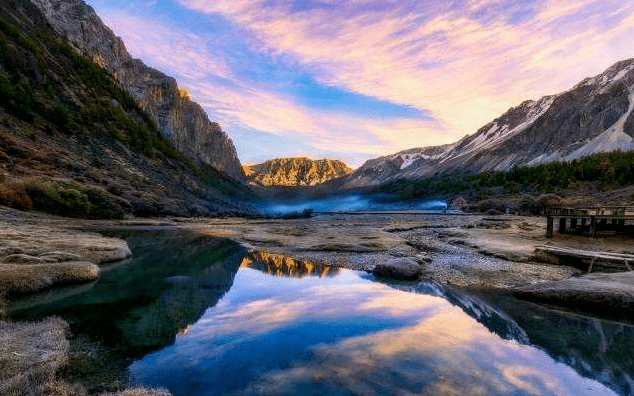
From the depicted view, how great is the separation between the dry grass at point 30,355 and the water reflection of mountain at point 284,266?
1255 cm

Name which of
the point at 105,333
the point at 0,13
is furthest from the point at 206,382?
the point at 0,13

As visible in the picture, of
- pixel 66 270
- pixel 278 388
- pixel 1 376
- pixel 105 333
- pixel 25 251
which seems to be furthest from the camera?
pixel 25 251

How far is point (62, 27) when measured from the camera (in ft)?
352

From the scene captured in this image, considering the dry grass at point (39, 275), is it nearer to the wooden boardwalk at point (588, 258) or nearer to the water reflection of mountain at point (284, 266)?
the water reflection of mountain at point (284, 266)

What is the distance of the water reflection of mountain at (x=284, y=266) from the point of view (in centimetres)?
2255

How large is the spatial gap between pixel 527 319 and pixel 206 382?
36.8ft

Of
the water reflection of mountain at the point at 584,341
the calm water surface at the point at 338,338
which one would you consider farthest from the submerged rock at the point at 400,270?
the water reflection of mountain at the point at 584,341

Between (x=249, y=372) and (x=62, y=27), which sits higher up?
(x=62, y=27)

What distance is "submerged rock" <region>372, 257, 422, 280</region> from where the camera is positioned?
67.8 feet

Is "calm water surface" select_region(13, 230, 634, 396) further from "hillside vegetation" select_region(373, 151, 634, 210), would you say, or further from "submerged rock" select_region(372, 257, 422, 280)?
"hillside vegetation" select_region(373, 151, 634, 210)

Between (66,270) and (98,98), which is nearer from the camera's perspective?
(66,270)

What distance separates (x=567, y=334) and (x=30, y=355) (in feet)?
48.1

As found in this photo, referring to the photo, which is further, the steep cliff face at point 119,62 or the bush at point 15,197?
the steep cliff face at point 119,62

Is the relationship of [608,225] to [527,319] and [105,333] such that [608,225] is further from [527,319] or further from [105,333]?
[105,333]
